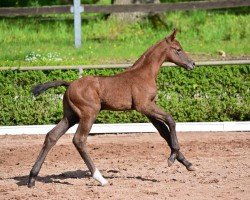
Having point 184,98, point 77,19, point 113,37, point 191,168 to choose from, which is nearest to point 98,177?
point 191,168

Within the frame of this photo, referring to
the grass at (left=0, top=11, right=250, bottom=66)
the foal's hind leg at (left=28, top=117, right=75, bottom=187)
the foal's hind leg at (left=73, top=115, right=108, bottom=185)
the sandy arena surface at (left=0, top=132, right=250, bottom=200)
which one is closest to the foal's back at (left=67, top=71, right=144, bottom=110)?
the foal's hind leg at (left=73, top=115, right=108, bottom=185)

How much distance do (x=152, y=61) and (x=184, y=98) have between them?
488 centimetres

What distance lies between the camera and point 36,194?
10.8 m

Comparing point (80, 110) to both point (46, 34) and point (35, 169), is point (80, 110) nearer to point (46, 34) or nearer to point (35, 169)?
point (35, 169)

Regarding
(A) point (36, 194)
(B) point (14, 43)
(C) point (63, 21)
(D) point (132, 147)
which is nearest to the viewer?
(A) point (36, 194)

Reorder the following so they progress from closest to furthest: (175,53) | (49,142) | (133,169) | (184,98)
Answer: (49,142)
(175,53)
(133,169)
(184,98)

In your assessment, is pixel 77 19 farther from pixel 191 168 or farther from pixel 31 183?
pixel 31 183

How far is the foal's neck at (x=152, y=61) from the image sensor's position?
11.4 meters

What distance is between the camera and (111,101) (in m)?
11.2

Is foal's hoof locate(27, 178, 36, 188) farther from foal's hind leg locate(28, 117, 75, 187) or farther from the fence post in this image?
the fence post

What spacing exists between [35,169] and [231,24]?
43.7ft

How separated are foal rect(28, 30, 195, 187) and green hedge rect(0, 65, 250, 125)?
467 centimetres

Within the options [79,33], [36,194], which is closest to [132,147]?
[36,194]

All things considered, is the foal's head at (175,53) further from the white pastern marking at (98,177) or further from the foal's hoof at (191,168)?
the white pastern marking at (98,177)
